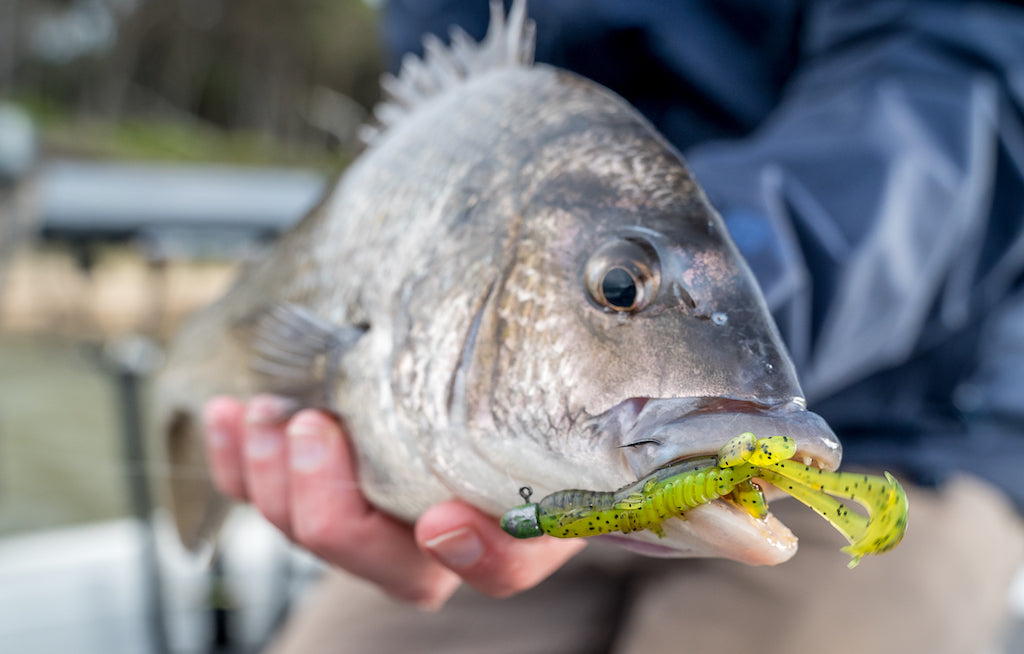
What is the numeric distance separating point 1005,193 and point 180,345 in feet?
4.31

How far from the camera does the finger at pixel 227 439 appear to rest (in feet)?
3.55

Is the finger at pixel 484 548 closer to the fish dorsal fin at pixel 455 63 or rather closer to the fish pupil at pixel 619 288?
the fish pupil at pixel 619 288

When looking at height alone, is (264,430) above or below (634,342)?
below

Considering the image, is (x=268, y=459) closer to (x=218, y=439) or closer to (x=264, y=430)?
(x=264, y=430)

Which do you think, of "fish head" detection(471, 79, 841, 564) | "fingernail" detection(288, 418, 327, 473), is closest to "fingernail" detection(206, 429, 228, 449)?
"fingernail" detection(288, 418, 327, 473)

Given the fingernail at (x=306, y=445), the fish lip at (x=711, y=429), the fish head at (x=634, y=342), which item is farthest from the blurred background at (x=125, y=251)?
the fish lip at (x=711, y=429)

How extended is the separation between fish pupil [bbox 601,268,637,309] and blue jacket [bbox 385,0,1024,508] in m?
0.32

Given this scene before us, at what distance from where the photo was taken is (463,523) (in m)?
0.71

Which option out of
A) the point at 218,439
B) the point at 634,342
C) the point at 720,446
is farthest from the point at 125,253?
the point at 720,446

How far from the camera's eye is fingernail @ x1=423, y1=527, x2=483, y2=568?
2.38ft

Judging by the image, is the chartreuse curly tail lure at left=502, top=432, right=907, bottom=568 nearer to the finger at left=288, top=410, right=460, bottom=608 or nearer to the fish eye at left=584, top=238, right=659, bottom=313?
the fish eye at left=584, top=238, right=659, bottom=313

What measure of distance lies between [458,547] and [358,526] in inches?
7.6

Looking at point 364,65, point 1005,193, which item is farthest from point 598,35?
point 364,65

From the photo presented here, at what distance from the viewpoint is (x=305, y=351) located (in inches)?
33.6
